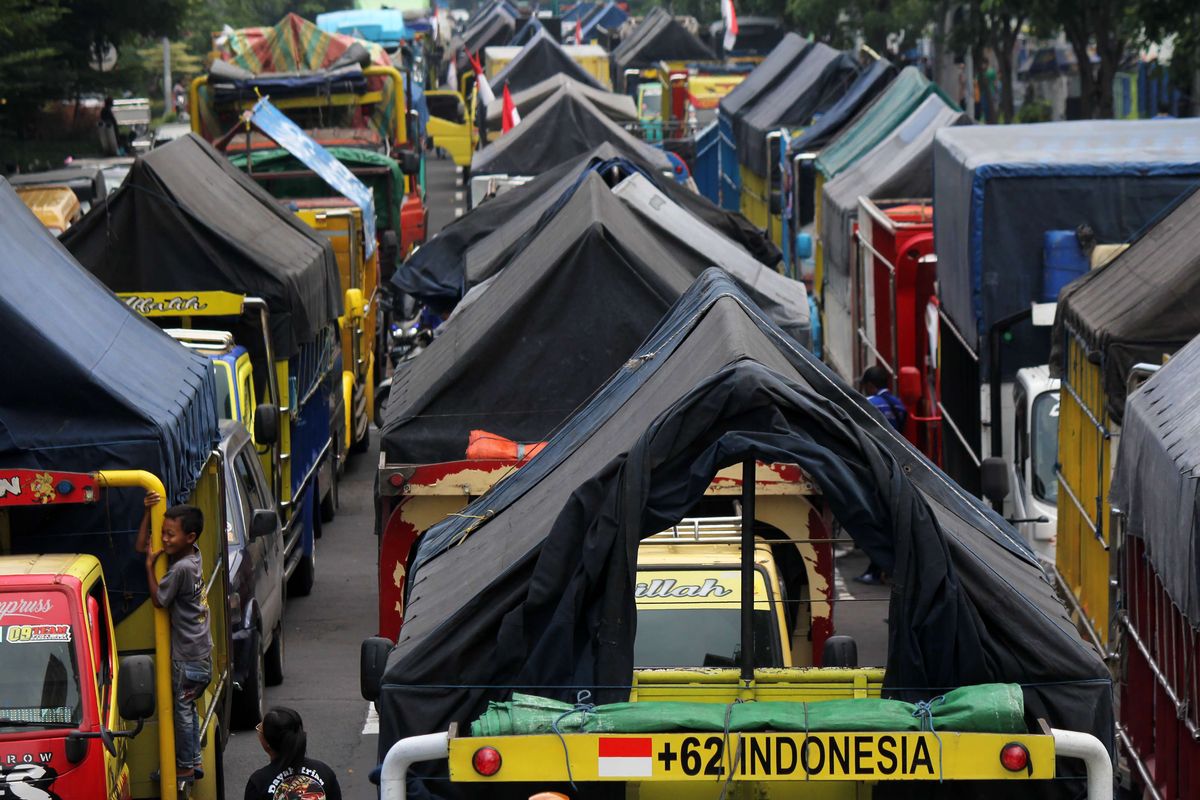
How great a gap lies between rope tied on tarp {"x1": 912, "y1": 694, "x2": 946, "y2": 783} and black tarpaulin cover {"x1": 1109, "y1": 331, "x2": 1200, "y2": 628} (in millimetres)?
2680

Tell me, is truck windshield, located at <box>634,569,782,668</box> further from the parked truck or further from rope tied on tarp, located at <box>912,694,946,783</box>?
the parked truck

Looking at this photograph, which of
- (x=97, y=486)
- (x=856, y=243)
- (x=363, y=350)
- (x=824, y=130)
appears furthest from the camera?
(x=824, y=130)

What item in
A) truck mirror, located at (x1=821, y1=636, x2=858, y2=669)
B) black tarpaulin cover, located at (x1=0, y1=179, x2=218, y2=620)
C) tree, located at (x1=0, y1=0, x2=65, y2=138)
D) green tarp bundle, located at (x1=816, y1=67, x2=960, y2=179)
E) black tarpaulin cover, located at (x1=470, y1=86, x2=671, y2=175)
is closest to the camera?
truck mirror, located at (x1=821, y1=636, x2=858, y2=669)

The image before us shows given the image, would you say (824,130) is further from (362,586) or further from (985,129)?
(362,586)

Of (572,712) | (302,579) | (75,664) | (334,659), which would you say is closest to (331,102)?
(302,579)

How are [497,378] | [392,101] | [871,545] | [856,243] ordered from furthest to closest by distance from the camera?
[392,101] → [856,243] → [497,378] → [871,545]

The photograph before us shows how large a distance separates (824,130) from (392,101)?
21.6 feet

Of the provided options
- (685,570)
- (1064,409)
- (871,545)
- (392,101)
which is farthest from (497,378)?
(392,101)

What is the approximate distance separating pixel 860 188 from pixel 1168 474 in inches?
530

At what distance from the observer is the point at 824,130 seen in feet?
92.8

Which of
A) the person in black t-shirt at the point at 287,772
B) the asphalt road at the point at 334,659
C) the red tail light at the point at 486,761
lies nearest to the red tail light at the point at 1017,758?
the red tail light at the point at 486,761

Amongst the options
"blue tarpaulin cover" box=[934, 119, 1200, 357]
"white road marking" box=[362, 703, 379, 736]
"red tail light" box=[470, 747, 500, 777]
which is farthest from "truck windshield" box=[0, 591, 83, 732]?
"blue tarpaulin cover" box=[934, 119, 1200, 357]

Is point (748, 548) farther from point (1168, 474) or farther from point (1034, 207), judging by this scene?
point (1034, 207)

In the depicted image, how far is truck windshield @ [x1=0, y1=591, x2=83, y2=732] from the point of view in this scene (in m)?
8.32
